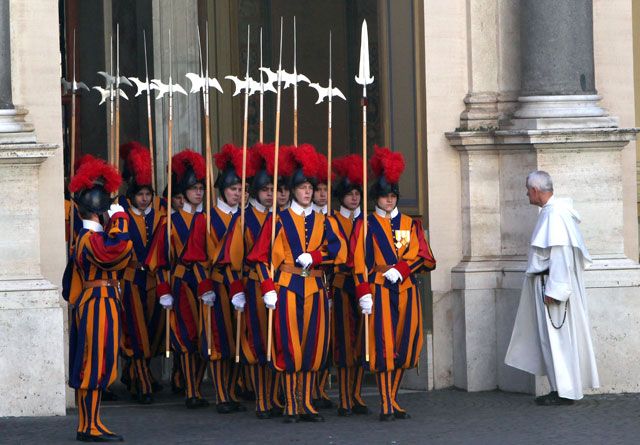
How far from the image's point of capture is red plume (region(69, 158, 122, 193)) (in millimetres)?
11750

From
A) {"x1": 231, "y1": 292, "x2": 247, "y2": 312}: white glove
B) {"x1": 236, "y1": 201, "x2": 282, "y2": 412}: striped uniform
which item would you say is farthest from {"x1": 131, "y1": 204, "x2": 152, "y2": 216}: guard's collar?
{"x1": 231, "y1": 292, "x2": 247, "y2": 312}: white glove

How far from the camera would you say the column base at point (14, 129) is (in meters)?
12.9

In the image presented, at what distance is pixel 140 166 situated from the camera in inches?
553

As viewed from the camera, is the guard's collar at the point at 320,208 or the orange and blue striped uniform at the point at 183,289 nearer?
the guard's collar at the point at 320,208

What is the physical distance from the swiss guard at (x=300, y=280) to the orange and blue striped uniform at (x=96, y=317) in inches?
41.0

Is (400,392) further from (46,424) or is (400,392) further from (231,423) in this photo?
(46,424)

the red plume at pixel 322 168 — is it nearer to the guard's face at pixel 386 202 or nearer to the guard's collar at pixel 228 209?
the guard's face at pixel 386 202

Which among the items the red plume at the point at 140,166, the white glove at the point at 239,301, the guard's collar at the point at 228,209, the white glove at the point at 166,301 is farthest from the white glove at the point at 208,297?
the red plume at the point at 140,166

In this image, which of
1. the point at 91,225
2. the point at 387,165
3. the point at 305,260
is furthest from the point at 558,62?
the point at 91,225

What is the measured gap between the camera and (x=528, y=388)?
1369 centimetres

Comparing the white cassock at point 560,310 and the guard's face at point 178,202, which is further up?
the guard's face at point 178,202

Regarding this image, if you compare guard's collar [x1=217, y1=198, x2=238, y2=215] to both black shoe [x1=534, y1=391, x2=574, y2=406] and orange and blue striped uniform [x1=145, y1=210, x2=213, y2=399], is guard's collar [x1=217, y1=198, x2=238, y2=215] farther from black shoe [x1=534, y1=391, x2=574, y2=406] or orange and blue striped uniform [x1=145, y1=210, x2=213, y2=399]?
black shoe [x1=534, y1=391, x2=574, y2=406]

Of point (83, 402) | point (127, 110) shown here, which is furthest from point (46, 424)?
point (127, 110)

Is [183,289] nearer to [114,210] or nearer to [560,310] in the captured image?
[114,210]
